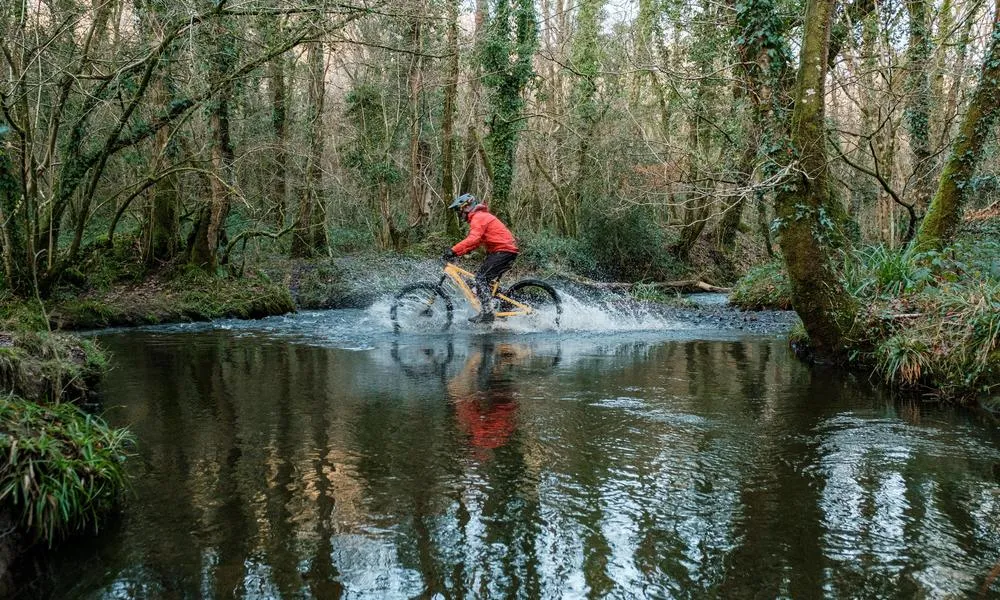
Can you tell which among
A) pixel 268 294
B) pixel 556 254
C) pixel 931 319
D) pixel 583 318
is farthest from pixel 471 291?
pixel 556 254

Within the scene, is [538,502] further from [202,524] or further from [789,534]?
[202,524]

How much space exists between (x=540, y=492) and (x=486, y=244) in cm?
823

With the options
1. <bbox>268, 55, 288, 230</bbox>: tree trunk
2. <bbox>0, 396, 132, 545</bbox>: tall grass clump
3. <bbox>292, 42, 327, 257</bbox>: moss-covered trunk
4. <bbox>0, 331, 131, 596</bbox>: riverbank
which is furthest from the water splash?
<bbox>0, 396, 132, 545</bbox>: tall grass clump

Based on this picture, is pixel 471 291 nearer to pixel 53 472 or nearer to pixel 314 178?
pixel 53 472

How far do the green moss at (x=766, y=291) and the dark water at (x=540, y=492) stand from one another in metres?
8.23

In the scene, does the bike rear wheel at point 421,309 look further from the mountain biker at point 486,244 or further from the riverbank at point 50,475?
the riverbank at point 50,475

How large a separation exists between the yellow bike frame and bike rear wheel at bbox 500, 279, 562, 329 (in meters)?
0.06

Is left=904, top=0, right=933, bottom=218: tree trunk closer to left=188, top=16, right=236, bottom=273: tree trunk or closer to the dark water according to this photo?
the dark water

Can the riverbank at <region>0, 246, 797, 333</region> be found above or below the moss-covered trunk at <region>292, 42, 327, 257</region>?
below

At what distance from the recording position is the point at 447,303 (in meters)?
13.0

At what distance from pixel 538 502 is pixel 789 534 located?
146 cm

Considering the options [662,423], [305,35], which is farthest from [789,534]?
[305,35]

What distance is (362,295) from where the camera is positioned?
743 inches

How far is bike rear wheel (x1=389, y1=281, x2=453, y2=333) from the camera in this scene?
13.0 meters
